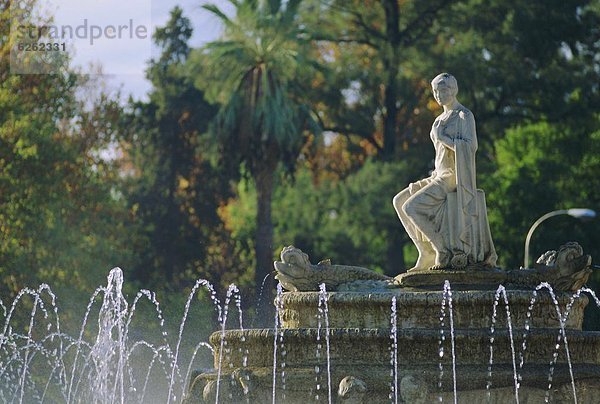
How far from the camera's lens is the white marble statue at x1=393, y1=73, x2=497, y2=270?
61.6 ft

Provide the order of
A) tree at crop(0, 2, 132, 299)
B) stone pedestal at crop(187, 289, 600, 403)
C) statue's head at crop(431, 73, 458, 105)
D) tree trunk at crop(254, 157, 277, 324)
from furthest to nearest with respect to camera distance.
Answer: tree trunk at crop(254, 157, 277, 324) < tree at crop(0, 2, 132, 299) < statue's head at crop(431, 73, 458, 105) < stone pedestal at crop(187, 289, 600, 403)

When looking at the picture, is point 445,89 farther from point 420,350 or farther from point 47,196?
point 47,196

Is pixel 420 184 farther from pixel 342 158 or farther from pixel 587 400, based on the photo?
pixel 342 158

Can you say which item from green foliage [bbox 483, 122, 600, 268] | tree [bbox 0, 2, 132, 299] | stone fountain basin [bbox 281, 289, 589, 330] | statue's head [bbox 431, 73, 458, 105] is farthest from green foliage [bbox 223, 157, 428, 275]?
stone fountain basin [bbox 281, 289, 589, 330]

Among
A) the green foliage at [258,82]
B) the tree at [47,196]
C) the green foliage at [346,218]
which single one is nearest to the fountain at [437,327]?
the tree at [47,196]

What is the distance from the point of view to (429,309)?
58.5 feet

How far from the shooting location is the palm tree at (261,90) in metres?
44.6

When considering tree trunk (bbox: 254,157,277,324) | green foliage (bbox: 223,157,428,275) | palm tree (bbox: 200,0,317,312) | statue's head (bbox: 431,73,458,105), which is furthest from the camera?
green foliage (bbox: 223,157,428,275)

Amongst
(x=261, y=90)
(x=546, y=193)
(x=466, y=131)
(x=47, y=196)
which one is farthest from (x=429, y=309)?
(x=546, y=193)

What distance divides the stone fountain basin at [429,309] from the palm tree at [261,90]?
83.7 feet

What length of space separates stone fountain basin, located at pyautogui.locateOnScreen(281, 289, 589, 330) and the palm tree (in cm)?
2551

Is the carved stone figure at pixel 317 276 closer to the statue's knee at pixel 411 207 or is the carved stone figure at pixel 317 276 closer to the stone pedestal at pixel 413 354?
the stone pedestal at pixel 413 354

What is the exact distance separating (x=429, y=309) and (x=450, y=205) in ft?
5.01

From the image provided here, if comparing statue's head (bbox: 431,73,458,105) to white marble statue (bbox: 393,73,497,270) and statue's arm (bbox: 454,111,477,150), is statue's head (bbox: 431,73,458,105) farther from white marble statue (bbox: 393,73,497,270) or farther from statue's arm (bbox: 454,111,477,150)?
statue's arm (bbox: 454,111,477,150)
